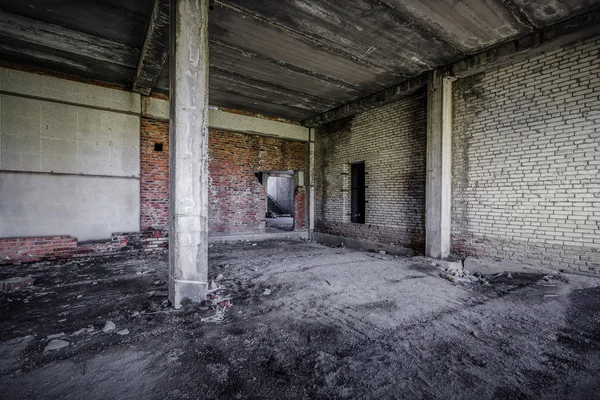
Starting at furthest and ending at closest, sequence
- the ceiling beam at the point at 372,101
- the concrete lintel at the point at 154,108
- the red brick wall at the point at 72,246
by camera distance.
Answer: the concrete lintel at the point at 154,108 < the ceiling beam at the point at 372,101 < the red brick wall at the point at 72,246

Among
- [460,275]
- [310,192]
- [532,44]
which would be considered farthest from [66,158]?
[532,44]

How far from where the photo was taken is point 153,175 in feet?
25.3

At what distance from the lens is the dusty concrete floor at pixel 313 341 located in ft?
6.98

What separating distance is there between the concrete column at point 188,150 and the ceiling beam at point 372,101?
5.03m

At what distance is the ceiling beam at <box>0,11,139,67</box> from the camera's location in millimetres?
4734

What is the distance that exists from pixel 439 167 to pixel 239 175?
Result: 19.8 ft

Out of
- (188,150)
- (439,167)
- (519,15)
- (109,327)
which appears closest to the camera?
(109,327)

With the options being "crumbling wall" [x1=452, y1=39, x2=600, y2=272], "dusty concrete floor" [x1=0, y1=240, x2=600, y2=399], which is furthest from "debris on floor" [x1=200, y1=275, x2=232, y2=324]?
"crumbling wall" [x1=452, y1=39, x2=600, y2=272]

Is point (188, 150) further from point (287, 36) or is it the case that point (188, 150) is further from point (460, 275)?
point (460, 275)

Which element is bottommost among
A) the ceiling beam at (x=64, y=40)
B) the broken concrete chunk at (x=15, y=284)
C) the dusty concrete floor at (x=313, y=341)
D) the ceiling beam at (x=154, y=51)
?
the dusty concrete floor at (x=313, y=341)

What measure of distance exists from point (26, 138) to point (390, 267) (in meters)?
8.17

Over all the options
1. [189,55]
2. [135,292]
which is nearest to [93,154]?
[135,292]

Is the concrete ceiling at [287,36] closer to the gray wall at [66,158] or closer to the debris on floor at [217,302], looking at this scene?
the gray wall at [66,158]

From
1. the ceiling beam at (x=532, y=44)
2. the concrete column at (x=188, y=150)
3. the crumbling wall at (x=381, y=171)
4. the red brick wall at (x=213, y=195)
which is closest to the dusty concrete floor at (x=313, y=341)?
the concrete column at (x=188, y=150)
